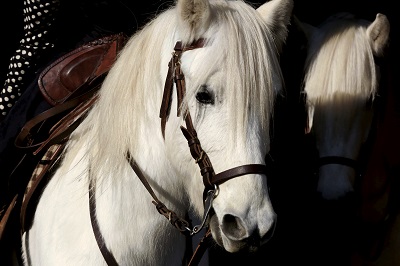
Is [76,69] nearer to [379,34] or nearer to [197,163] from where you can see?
[197,163]

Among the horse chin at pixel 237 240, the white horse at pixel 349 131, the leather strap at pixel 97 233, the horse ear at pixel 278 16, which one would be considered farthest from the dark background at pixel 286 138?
the horse chin at pixel 237 240

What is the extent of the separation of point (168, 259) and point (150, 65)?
0.66 metres

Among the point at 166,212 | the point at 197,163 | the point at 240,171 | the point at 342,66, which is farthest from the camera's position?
the point at 342,66

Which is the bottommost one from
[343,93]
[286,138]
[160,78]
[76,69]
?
[286,138]

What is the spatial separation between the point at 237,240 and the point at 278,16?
77cm

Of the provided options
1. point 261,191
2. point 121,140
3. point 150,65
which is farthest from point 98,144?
point 261,191

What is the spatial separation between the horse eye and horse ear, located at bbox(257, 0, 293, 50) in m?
0.38

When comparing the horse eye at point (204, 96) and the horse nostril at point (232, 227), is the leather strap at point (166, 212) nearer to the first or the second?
the horse nostril at point (232, 227)

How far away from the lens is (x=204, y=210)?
216 cm

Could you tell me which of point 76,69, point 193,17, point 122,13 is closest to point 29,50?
point 76,69

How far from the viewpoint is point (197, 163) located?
82.4 inches

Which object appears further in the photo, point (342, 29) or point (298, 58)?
point (298, 58)

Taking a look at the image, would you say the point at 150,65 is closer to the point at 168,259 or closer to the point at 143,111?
the point at 143,111

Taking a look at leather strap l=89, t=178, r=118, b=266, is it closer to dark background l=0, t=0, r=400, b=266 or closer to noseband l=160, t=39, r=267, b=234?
noseband l=160, t=39, r=267, b=234
